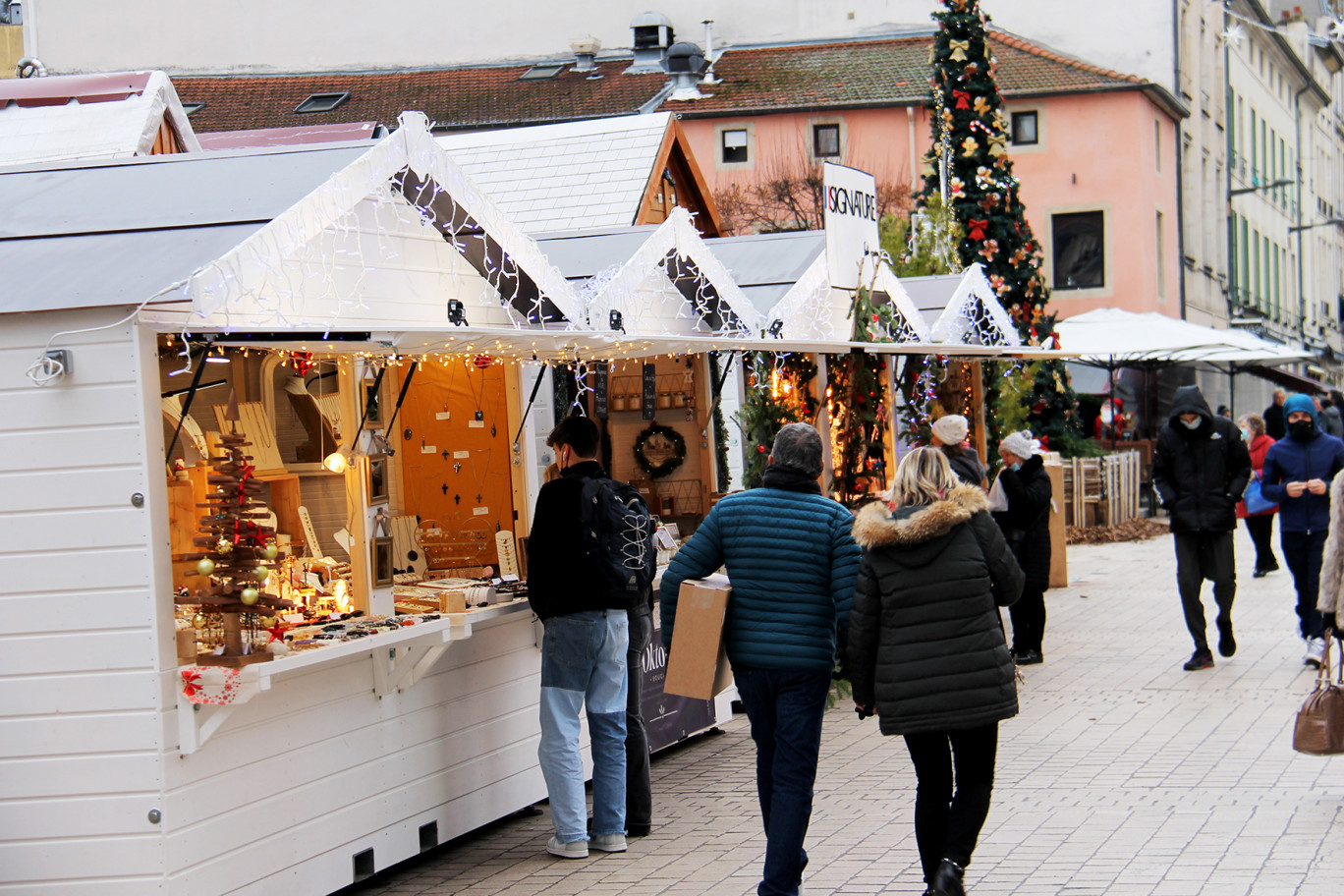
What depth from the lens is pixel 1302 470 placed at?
32.8ft

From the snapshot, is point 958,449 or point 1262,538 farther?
A: point 1262,538

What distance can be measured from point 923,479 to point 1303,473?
5767mm

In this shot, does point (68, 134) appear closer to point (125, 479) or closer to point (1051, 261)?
point (125, 479)

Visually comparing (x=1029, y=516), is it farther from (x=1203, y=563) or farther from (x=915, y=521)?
(x=915, y=521)

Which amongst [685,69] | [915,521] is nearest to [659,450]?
[915,521]

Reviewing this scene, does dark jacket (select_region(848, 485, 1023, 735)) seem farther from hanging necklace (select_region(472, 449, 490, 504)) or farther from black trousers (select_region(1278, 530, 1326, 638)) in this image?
black trousers (select_region(1278, 530, 1326, 638))

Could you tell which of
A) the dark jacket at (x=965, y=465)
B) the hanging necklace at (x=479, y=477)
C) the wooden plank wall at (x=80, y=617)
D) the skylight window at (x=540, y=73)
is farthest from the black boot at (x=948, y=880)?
the skylight window at (x=540, y=73)

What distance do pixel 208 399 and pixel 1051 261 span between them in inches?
1147

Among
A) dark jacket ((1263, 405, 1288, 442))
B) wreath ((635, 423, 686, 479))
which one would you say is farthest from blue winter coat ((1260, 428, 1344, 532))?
dark jacket ((1263, 405, 1288, 442))

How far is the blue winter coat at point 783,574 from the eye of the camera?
208 inches

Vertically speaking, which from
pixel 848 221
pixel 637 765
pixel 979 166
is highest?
pixel 979 166

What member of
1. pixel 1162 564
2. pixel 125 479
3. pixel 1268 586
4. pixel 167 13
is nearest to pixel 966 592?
pixel 125 479

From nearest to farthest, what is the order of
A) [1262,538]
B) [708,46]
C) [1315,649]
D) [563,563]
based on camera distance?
[563,563] → [1315,649] → [1262,538] → [708,46]

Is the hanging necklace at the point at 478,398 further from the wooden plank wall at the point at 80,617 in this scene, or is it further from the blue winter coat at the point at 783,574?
the wooden plank wall at the point at 80,617
